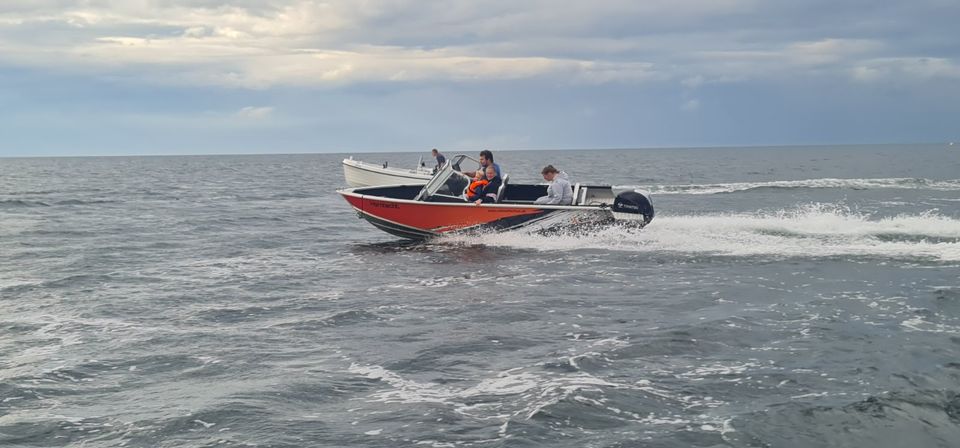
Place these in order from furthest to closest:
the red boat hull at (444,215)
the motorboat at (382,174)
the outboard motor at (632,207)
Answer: the motorboat at (382,174) < the red boat hull at (444,215) < the outboard motor at (632,207)

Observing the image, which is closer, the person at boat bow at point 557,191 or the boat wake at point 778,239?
the boat wake at point 778,239

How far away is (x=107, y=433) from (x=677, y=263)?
1136cm

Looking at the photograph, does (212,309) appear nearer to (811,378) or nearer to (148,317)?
(148,317)

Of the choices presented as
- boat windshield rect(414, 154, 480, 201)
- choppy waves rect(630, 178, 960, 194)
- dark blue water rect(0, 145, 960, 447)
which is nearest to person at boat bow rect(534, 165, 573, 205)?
dark blue water rect(0, 145, 960, 447)

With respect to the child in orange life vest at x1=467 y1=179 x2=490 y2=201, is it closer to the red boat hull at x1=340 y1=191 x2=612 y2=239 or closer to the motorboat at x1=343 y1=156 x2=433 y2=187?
the red boat hull at x1=340 y1=191 x2=612 y2=239

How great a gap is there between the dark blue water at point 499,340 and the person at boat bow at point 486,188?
3.10ft

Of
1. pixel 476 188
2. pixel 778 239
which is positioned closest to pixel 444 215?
pixel 476 188

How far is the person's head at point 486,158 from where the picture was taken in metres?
17.7

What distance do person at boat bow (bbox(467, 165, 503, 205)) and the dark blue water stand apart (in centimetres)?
95

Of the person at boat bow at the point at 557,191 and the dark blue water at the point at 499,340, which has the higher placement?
the person at boat bow at the point at 557,191

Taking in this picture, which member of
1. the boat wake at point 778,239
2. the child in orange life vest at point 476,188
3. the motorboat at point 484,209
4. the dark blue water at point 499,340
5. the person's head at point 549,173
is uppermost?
the person's head at point 549,173

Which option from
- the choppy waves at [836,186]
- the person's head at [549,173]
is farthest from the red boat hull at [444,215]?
the choppy waves at [836,186]

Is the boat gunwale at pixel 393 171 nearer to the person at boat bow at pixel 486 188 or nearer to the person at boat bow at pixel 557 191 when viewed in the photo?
the person at boat bow at pixel 486 188

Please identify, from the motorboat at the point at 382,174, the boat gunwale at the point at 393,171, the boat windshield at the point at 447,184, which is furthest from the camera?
the motorboat at the point at 382,174
